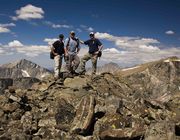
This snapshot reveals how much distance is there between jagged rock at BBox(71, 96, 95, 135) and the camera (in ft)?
74.0

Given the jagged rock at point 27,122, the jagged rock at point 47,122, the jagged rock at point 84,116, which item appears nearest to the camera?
the jagged rock at point 84,116

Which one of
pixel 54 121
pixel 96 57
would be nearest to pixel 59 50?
pixel 96 57

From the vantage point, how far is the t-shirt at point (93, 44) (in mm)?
34469

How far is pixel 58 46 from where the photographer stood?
32.8 m

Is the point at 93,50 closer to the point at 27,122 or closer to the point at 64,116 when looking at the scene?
the point at 64,116

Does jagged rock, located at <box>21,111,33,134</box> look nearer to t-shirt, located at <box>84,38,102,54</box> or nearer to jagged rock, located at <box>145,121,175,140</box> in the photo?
jagged rock, located at <box>145,121,175,140</box>

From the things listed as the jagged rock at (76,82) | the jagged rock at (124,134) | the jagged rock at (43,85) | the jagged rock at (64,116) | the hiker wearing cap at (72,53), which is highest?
A: the hiker wearing cap at (72,53)

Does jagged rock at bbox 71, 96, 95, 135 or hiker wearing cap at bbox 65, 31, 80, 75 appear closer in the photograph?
jagged rock at bbox 71, 96, 95, 135

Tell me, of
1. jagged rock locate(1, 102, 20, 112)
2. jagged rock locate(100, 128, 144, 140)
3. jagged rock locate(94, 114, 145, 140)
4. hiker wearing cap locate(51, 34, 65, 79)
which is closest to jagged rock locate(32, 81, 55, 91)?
hiker wearing cap locate(51, 34, 65, 79)

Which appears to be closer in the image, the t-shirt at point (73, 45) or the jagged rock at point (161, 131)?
the jagged rock at point (161, 131)

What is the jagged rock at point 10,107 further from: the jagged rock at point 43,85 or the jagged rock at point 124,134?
the jagged rock at point 124,134

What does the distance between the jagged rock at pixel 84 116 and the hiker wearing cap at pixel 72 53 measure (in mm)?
9369

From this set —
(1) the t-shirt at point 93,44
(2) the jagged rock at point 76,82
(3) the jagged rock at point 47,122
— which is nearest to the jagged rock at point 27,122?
(3) the jagged rock at point 47,122

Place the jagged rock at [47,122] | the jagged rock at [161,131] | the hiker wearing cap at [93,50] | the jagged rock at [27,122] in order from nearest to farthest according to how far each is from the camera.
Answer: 1. the jagged rock at [161,131]
2. the jagged rock at [27,122]
3. the jagged rock at [47,122]
4. the hiker wearing cap at [93,50]
